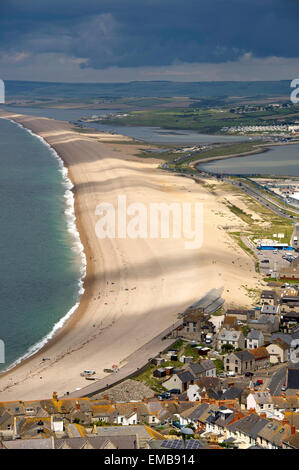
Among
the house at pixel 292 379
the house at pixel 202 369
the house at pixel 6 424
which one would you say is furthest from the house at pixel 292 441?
the house at pixel 202 369

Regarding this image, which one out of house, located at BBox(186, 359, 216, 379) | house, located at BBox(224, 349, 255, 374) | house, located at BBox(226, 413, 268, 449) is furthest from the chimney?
house, located at BBox(224, 349, 255, 374)

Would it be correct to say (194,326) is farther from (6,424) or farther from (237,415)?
(6,424)

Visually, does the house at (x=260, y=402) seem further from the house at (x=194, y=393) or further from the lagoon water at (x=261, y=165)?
the lagoon water at (x=261, y=165)

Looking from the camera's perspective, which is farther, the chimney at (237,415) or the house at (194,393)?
the house at (194,393)

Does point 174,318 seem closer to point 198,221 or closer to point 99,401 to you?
point 99,401

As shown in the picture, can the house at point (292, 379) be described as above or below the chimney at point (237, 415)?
above

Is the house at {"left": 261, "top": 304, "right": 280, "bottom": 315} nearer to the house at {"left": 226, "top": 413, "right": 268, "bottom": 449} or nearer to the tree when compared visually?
the tree
